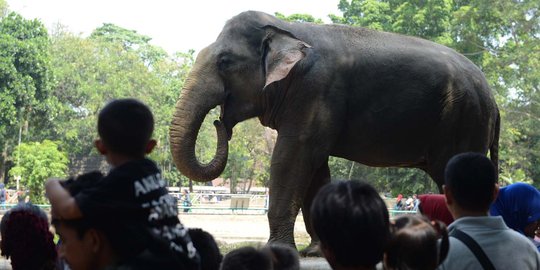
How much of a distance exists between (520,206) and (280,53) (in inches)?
135

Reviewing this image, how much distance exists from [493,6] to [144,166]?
3079 cm

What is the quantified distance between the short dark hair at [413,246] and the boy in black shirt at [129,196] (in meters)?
0.77

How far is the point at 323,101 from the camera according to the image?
7.73 meters

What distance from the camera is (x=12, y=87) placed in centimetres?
4347

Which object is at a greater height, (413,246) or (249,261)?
(413,246)

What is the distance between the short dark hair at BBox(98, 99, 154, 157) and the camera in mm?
3229

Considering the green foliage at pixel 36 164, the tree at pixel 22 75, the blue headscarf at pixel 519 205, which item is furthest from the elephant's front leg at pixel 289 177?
the tree at pixel 22 75

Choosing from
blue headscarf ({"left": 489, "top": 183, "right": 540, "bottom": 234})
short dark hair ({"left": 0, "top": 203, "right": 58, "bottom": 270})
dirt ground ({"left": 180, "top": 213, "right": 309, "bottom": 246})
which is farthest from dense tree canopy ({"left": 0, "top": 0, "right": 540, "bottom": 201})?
short dark hair ({"left": 0, "top": 203, "right": 58, "bottom": 270})

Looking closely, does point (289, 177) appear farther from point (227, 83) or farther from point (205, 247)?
point (205, 247)

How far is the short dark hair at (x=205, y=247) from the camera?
4.14 m

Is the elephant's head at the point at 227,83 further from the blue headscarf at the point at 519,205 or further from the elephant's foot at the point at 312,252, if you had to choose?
the blue headscarf at the point at 519,205

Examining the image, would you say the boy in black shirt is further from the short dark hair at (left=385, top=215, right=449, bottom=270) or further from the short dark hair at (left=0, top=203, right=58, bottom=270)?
the short dark hair at (left=385, top=215, right=449, bottom=270)

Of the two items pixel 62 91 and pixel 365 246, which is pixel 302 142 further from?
pixel 62 91

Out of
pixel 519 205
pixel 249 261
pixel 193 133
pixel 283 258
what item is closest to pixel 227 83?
pixel 193 133
